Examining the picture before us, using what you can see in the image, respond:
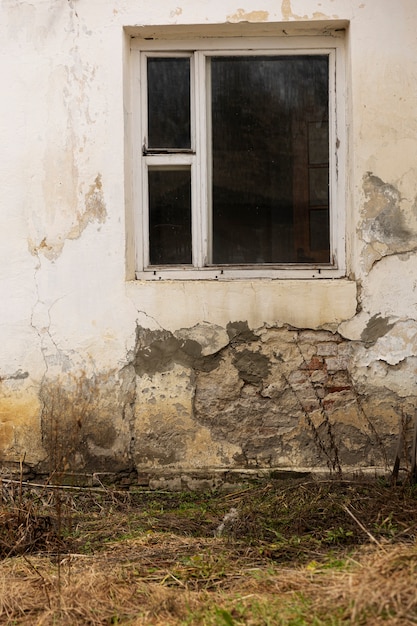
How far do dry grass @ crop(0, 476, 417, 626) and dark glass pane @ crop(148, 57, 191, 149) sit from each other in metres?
2.18

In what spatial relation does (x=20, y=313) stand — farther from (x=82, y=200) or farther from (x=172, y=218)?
(x=172, y=218)

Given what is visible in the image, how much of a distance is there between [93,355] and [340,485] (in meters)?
1.64

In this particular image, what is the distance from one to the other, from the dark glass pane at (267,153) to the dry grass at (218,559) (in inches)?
58.4

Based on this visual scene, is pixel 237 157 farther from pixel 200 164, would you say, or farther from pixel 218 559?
pixel 218 559

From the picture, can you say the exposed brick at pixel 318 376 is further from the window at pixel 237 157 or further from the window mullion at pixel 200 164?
the window mullion at pixel 200 164

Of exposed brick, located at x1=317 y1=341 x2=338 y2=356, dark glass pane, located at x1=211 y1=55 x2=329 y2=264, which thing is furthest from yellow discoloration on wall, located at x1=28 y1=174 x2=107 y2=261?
exposed brick, located at x1=317 y1=341 x2=338 y2=356

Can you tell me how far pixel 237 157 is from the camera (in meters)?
4.76

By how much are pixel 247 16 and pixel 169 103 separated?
697mm

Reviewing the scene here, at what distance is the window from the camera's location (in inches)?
186

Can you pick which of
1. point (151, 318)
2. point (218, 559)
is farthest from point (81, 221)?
point (218, 559)

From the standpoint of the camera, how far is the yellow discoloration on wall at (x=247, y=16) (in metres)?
4.50

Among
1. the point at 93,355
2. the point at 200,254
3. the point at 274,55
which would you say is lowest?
the point at 93,355

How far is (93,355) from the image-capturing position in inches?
182

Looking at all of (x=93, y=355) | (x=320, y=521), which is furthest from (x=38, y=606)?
(x=93, y=355)
